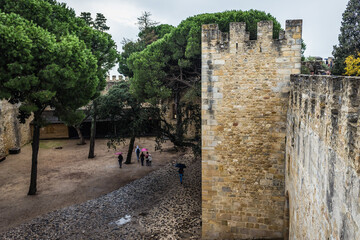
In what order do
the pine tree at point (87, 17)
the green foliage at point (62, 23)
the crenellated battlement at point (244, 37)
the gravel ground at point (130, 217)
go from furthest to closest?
the pine tree at point (87, 17)
the green foliage at point (62, 23)
the gravel ground at point (130, 217)
the crenellated battlement at point (244, 37)

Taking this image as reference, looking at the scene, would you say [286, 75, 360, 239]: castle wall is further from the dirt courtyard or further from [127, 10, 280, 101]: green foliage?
the dirt courtyard

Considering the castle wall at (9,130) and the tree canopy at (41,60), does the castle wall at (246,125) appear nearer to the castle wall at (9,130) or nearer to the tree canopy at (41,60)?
the tree canopy at (41,60)

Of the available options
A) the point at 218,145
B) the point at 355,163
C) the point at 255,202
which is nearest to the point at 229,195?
the point at 255,202

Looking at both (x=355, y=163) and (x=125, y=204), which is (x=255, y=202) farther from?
(x=125, y=204)

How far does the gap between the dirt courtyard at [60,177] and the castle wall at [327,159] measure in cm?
1058

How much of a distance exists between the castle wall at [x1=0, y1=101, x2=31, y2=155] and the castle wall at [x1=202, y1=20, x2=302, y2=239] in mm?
17328

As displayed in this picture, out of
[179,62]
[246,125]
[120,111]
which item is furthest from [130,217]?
[179,62]

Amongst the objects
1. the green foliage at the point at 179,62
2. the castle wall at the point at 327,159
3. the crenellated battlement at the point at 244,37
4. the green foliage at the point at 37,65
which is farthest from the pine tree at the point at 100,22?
the castle wall at the point at 327,159

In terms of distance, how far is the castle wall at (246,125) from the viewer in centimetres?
782

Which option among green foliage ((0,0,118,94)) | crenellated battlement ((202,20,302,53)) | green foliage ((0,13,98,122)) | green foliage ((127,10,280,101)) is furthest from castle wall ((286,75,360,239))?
green foliage ((0,0,118,94))

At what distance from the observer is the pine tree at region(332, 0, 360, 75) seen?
839 inches

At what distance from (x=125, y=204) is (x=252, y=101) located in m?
7.73

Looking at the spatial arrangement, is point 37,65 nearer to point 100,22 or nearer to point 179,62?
point 179,62

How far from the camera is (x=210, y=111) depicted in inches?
328
